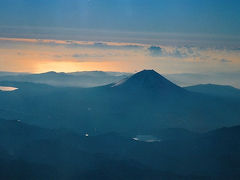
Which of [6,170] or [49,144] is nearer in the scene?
A: [6,170]

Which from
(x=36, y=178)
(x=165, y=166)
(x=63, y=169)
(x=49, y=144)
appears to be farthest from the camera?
(x=49, y=144)

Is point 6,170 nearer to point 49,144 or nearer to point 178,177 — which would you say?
point 49,144

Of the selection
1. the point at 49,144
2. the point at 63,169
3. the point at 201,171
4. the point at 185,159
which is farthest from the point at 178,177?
the point at 49,144

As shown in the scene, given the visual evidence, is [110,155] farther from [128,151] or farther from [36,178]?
[36,178]

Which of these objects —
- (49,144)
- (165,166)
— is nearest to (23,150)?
(49,144)

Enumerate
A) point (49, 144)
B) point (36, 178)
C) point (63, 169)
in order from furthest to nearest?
point (49, 144) < point (63, 169) < point (36, 178)

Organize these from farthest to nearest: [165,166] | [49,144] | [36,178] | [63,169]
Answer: [49,144]
[165,166]
[63,169]
[36,178]

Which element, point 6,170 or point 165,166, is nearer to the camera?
point 6,170

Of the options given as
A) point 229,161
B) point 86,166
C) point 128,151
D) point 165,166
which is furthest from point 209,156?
point 86,166
